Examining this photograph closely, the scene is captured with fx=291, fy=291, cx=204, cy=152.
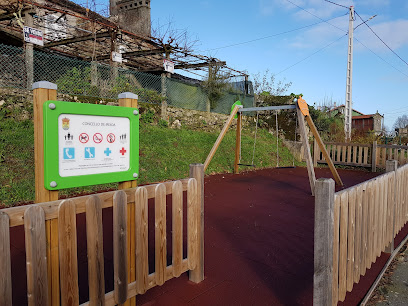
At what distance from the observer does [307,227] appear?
13.8 ft

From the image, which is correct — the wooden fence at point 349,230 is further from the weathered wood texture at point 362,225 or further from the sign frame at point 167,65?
the sign frame at point 167,65

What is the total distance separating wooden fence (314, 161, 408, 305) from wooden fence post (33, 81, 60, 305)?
1.54 meters

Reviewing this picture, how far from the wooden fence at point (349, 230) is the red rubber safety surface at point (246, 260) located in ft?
0.95

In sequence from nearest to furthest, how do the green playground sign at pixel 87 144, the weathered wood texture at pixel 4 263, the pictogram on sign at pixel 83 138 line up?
1. the weathered wood texture at pixel 4 263
2. the green playground sign at pixel 87 144
3. the pictogram on sign at pixel 83 138

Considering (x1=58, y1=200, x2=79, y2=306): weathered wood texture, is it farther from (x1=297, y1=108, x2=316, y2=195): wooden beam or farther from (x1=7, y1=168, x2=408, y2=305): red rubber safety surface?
(x1=297, y1=108, x2=316, y2=195): wooden beam

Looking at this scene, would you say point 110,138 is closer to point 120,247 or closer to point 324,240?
point 120,247

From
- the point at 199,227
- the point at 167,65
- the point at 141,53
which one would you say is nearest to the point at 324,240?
the point at 199,227

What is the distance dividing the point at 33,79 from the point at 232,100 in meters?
9.22

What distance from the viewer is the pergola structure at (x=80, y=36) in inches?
328

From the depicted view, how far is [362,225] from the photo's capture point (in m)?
2.44

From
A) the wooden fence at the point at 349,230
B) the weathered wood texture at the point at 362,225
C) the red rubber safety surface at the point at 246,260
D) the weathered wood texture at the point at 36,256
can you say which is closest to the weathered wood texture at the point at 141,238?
the red rubber safety surface at the point at 246,260

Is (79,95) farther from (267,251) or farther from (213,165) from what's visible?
(267,251)

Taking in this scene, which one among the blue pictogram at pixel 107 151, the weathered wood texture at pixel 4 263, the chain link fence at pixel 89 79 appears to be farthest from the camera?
the chain link fence at pixel 89 79

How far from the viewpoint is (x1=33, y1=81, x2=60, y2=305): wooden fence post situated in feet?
5.27
